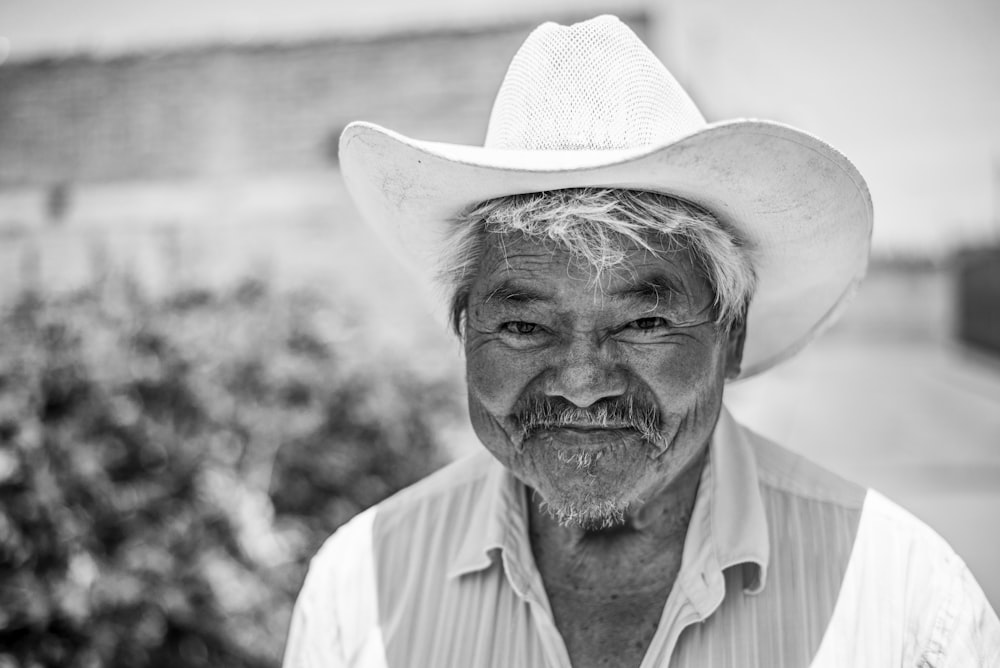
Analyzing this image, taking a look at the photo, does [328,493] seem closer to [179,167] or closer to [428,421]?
[428,421]

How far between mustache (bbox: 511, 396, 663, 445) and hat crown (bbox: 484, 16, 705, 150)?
0.41 m

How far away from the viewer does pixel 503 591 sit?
1.58 metres

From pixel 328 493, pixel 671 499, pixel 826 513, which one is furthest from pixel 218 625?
pixel 826 513

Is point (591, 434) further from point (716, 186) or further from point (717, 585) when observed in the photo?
point (716, 186)

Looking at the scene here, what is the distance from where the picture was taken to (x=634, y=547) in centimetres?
161

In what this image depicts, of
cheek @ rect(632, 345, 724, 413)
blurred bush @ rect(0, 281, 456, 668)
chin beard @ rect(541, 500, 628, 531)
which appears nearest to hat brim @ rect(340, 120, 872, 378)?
cheek @ rect(632, 345, 724, 413)

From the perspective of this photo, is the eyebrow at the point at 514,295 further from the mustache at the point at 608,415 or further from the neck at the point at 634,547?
the neck at the point at 634,547

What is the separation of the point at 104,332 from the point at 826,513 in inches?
105

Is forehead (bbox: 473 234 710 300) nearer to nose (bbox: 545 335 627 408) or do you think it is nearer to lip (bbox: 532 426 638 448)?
nose (bbox: 545 335 627 408)

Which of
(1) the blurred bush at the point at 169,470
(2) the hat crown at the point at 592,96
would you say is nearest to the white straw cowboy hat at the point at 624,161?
(2) the hat crown at the point at 592,96

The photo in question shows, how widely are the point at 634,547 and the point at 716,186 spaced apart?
67 cm

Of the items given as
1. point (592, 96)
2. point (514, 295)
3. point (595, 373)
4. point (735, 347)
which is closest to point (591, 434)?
point (595, 373)

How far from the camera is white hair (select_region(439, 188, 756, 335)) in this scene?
1372 millimetres

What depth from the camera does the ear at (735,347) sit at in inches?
63.5
